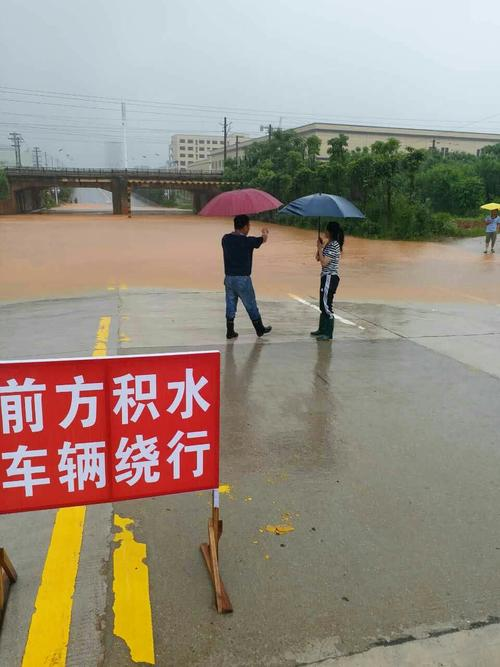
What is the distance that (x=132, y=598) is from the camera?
97.2 inches

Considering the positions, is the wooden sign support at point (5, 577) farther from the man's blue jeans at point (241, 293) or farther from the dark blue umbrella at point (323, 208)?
the dark blue umbrella at point (323, 208)

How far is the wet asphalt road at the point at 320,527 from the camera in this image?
7.60 feet

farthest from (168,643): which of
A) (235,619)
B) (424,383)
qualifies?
(424,383)

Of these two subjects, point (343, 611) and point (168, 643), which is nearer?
point (168, 643)

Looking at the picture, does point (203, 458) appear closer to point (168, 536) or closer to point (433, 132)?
point (168, 536)

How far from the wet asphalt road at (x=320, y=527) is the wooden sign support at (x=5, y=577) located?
5 centimetres

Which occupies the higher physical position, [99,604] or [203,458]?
[203,458]

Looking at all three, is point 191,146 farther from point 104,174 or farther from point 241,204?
point 241,204

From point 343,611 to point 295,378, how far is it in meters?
3.18

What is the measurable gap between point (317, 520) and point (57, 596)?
4.51 feet

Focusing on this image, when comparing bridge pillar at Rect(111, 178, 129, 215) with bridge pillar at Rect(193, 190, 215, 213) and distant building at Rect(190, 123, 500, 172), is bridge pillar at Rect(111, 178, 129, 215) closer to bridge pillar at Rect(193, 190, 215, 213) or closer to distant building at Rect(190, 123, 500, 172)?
bridge pillar at Rect(193, 190, 215, 213)

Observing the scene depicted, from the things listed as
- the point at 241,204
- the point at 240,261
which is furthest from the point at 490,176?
the point at 241,204

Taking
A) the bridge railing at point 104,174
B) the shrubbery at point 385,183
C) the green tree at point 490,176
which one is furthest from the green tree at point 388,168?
the bridge railing at point 104,174

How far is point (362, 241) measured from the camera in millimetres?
27391
